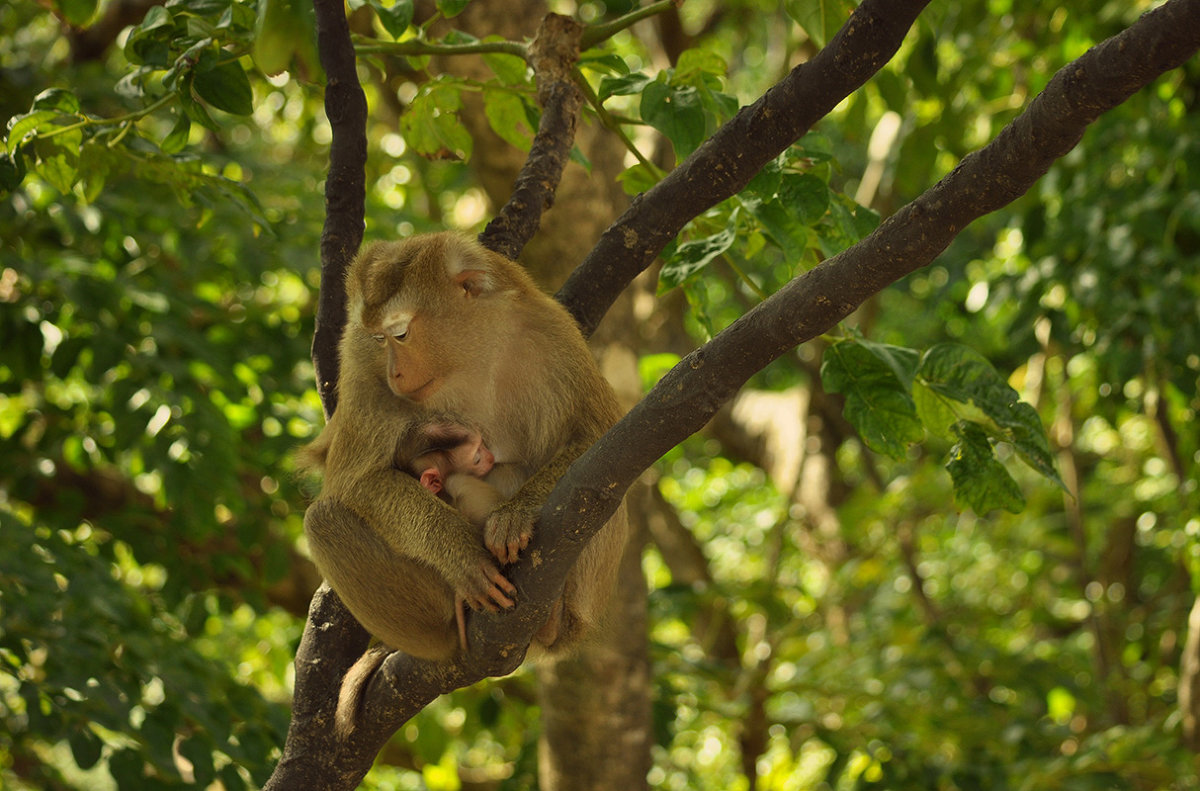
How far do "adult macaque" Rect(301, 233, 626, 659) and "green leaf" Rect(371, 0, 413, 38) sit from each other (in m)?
0.51

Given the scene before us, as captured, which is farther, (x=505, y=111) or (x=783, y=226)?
(x=505, y=111)

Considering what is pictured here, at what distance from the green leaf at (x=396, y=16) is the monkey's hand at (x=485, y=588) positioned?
115cm

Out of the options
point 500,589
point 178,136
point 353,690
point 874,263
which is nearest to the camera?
point 874,263

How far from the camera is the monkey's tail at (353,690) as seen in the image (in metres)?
2.38

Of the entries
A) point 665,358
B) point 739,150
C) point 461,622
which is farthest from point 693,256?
point 665,358

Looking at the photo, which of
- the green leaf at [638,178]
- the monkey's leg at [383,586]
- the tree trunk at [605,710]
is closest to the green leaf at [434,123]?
the green leaf at [638,178]

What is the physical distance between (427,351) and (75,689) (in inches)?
48.4

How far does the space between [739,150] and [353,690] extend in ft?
4.64

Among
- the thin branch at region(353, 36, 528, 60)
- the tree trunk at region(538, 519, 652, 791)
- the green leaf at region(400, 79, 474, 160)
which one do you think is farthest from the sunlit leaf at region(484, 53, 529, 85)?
the tree trunk at region(538, 519, 652, 791)

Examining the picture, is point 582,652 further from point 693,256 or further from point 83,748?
point 693,256

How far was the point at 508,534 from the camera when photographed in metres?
2.23

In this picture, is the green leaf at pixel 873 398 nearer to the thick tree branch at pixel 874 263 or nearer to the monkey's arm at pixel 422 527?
the thick tree branch at pixel 874 263

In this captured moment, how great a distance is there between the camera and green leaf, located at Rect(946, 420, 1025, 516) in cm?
238

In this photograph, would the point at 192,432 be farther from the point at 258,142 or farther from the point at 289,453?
the point at 258,142
